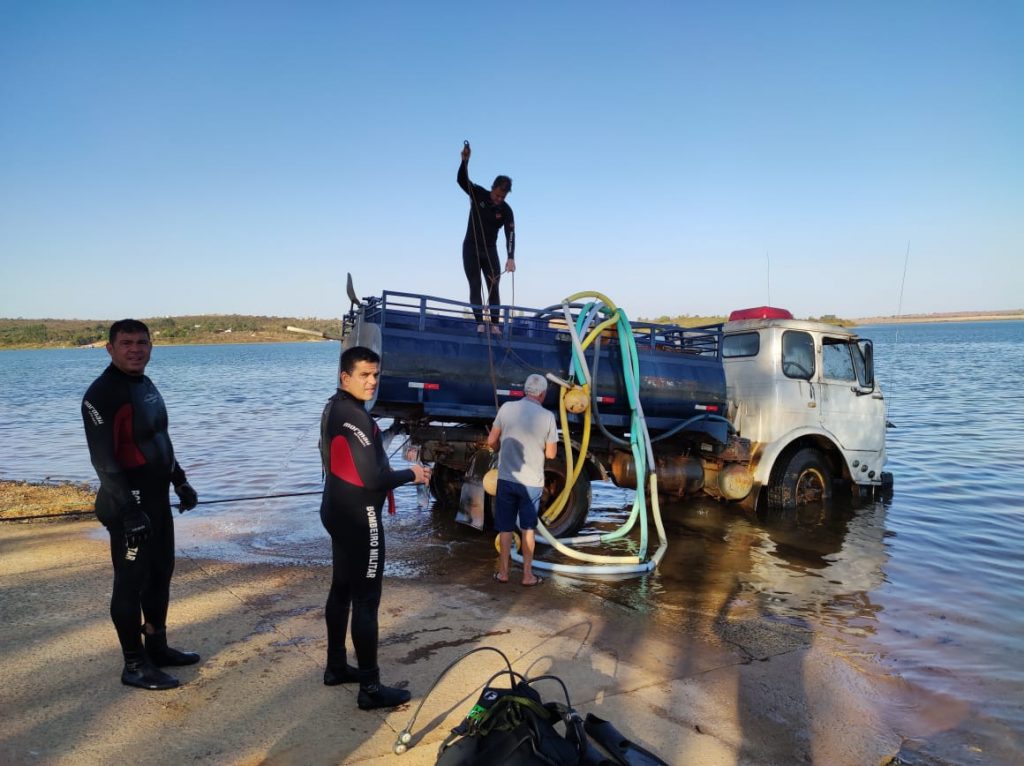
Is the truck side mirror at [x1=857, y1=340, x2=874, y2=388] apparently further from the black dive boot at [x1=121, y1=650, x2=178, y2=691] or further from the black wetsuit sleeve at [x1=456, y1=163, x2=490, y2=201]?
the black dive boot at [x1=121, y1=650, x2=178, y2=691]

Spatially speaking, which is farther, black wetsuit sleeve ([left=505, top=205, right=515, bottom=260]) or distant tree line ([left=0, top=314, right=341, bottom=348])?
distant tree line ([left=0, top=314, right=341, bottom=348])

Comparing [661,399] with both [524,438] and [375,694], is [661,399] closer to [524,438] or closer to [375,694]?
[524,438]

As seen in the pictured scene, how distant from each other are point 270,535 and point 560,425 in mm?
3460

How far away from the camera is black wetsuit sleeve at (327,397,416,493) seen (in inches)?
133

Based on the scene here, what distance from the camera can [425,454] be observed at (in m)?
7.40

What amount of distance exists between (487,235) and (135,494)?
17.8 ft

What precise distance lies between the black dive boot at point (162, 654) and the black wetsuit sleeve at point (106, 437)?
0.83 metres

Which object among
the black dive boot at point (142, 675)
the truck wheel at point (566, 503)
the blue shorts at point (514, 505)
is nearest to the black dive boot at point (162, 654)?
the black dive boot at point (142, 675)

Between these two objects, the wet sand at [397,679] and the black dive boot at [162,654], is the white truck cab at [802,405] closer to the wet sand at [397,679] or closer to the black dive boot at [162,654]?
the wet sand at [397,679]

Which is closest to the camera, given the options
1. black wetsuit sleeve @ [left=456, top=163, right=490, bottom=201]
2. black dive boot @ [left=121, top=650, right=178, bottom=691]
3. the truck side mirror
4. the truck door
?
black dive boot @ [left=121, top=650, right=178, bottom=691]

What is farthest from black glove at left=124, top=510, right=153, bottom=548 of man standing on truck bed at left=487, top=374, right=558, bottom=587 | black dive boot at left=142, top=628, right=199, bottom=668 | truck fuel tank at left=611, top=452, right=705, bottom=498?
truck fuel tank at left=611, top=452, right=705, bottom=498

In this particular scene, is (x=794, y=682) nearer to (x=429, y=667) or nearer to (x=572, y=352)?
(x=429, y=667)

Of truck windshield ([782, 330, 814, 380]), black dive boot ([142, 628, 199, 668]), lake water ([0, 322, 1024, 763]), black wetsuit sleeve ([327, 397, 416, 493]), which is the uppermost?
truck windshield ([782, 330, 814, 380])

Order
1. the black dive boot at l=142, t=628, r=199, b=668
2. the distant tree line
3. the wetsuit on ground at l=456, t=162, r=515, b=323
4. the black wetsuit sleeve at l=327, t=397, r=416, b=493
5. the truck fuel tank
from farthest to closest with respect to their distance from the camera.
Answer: the distant tree line
the truck fuel tank
the wetsuit on ground at l=456, t=162, r=515, b=323
the black dive boot at l=142, t=628, r=199, b=668
the black wetsuit sleeve at l=327, t=397, r=416, b=493
